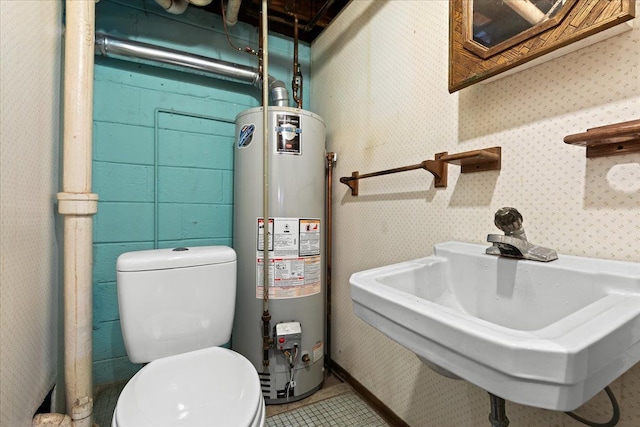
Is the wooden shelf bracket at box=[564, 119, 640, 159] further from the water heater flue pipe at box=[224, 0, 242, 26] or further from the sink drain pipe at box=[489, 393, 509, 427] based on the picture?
the water heater flue pipe at box=[224, 0, 242, 26]

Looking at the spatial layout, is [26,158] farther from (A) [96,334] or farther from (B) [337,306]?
(B) [337,306]

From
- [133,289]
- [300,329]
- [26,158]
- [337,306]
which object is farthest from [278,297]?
[26,158]

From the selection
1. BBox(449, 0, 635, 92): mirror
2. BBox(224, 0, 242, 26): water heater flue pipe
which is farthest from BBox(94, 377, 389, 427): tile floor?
BBox(224, 0, 242, 26): water heater flue pipe

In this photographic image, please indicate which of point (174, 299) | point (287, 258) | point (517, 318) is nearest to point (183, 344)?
point (174, 299)

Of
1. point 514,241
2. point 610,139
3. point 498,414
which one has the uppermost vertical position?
point 610,139

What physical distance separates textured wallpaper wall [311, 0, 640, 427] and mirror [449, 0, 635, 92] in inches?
3.7

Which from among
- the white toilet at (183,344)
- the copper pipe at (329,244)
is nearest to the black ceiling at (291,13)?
the copper pipe at (329,244)

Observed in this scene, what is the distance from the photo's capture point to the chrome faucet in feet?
→ 2.36

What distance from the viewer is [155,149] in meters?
1.51

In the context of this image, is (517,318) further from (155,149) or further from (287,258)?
(155,149)

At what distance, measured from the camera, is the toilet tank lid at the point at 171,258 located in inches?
42.3

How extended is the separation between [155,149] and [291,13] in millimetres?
1077

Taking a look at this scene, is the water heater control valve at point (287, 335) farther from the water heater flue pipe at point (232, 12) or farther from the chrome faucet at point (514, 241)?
the water heater flue pipe at point (232, 12)

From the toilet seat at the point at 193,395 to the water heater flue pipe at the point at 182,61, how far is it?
49.0 inches
